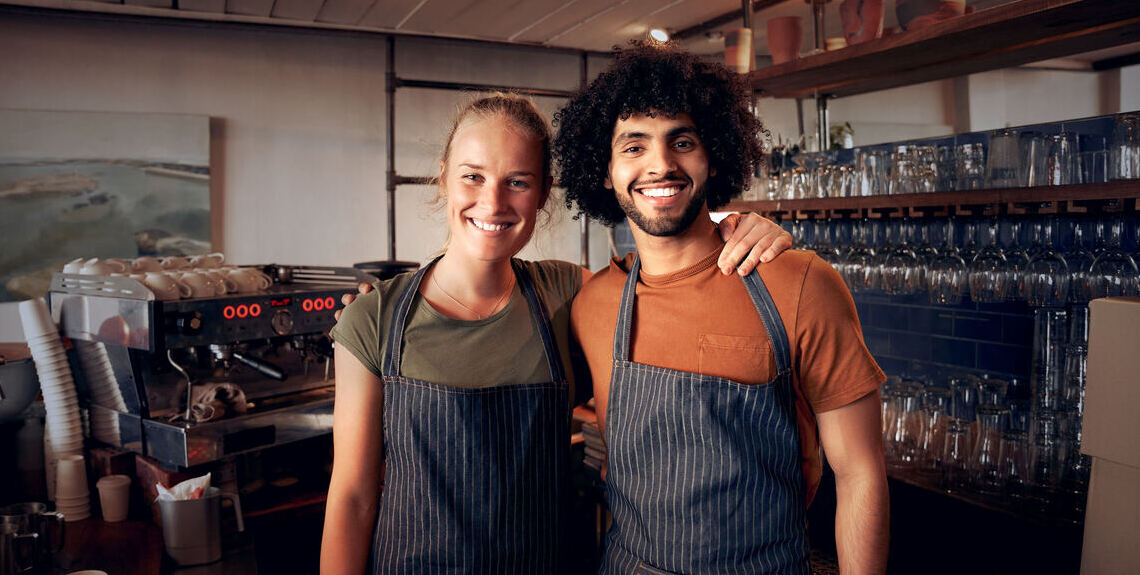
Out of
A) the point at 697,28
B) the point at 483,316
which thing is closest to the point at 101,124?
the point at 697,28

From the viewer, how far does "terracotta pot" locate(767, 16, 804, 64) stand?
136 inches

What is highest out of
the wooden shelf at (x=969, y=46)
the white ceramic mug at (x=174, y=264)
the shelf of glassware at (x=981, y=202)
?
the wooden shelf at (x=969, y=46)

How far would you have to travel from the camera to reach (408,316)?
1.65m

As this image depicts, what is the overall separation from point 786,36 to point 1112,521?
231cm

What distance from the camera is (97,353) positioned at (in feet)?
8.27

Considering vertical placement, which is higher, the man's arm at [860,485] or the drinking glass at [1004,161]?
the drinking glass at [1004,161]

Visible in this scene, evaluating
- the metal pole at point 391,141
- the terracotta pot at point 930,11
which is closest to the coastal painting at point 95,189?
the metal pole at point 391,141

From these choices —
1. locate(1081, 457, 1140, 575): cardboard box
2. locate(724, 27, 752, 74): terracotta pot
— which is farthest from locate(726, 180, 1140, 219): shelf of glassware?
locate(1081, 457, 1140, 575): cardboard box

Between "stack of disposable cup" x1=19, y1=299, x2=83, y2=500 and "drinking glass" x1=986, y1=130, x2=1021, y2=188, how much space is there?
3.13 metres

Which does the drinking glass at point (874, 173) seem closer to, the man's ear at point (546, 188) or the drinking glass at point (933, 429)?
the drinking glass at point (933, 429)

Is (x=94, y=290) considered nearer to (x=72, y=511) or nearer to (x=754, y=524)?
(x=72, y=511)

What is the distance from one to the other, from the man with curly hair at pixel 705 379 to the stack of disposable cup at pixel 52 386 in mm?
1789

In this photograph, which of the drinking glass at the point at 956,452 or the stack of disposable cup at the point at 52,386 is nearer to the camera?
the stack of disposable cup at the point at 52,386

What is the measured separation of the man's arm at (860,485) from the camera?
4.83 feet
